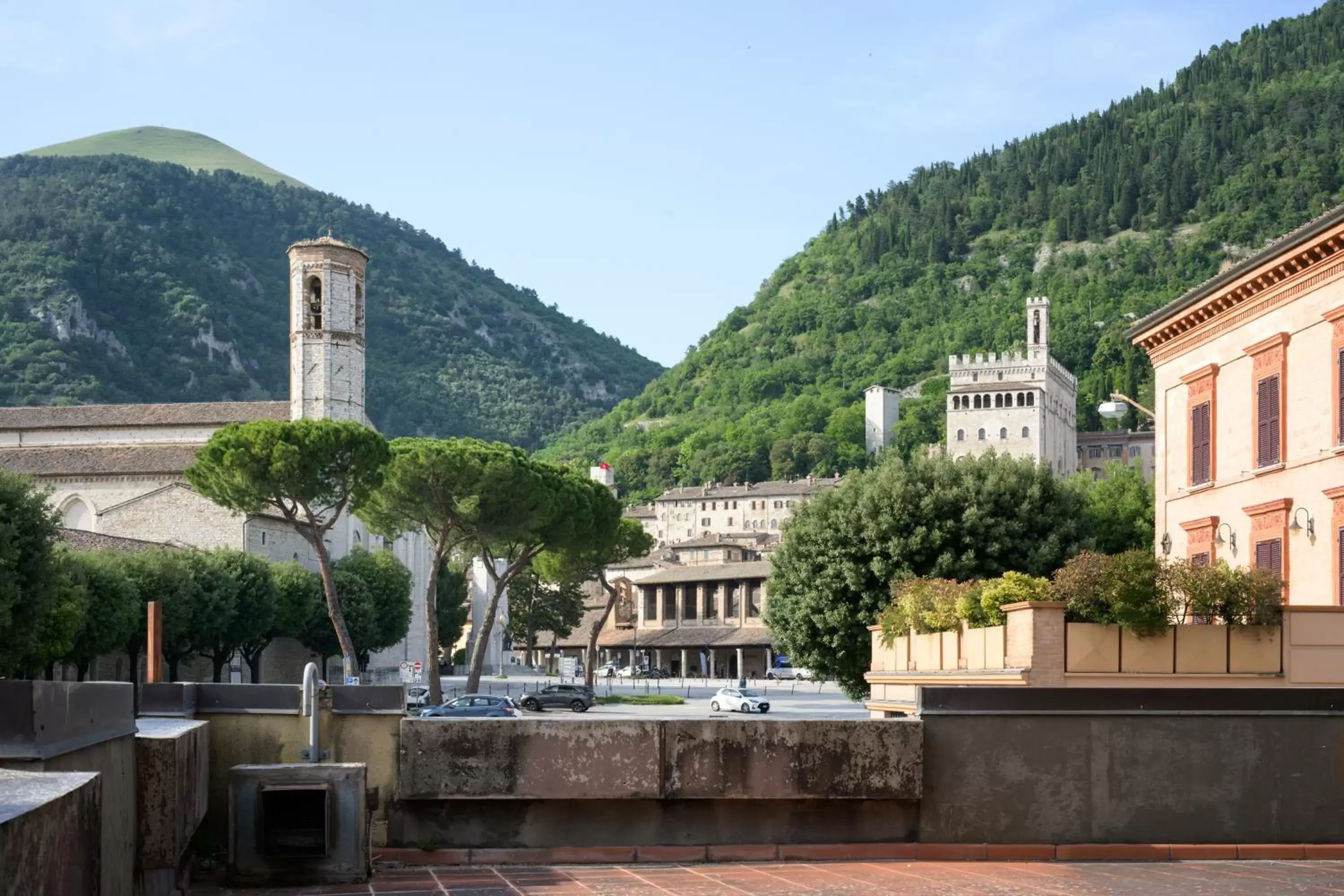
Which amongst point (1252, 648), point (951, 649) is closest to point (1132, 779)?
point (1252, 648)

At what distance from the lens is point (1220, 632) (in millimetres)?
20594

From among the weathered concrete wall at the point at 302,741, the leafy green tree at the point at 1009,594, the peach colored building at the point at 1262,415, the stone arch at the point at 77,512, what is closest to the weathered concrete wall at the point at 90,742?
the weathered concrete wall at the point at 302,741

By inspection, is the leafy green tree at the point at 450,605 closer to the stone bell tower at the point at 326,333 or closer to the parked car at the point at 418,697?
the stone bell tower at the point at 326,333

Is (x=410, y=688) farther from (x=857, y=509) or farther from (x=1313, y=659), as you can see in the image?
(x=1313, y=659)

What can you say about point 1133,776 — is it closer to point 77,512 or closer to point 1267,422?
point 1267,422

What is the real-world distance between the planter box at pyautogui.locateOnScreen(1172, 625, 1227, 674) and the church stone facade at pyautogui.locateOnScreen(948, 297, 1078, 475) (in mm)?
165051

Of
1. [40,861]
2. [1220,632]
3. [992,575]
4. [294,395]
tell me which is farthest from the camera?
[294,395]

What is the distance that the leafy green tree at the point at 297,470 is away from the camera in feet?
218

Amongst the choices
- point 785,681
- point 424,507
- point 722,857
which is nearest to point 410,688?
point 424,507

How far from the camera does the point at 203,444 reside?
87.5 metres

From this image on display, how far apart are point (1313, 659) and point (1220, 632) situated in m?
1.27

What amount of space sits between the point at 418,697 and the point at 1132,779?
58362 mm

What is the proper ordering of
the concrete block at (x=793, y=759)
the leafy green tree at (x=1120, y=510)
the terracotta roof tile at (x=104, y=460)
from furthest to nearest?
the terracotta roof tile at (x=104, y=460), the leafy green tree at (x=1120, y=510), the concrete block at (x=793, y=759)

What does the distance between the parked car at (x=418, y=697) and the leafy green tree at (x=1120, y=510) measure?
24.1 metres
